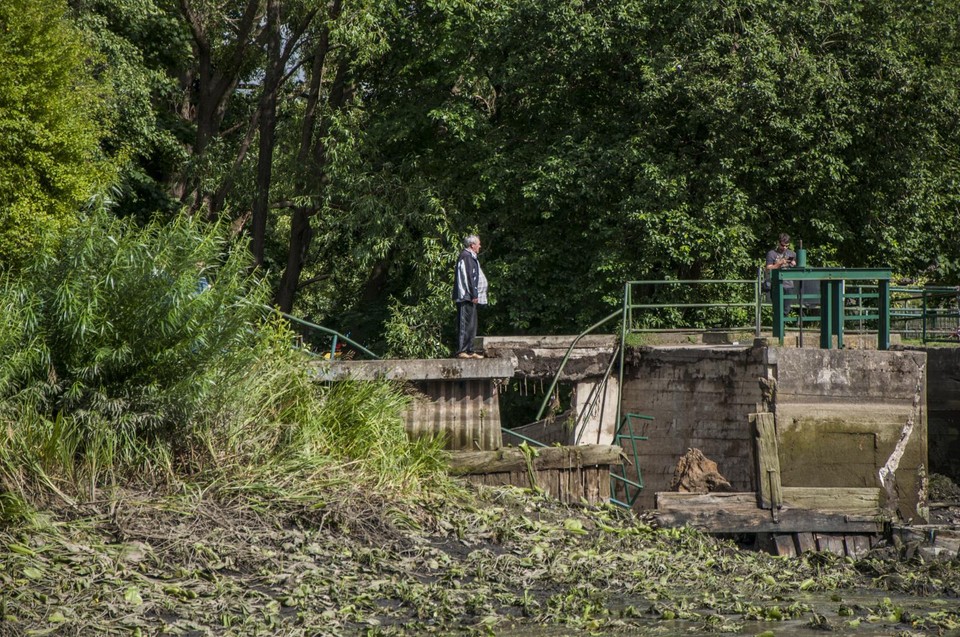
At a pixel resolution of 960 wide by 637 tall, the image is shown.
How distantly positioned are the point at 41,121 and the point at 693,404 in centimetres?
1107

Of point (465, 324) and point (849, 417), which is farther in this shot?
point (849, 417)

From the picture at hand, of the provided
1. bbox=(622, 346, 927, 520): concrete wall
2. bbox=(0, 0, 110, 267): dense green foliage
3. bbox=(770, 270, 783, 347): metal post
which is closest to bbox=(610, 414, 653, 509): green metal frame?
bbox=(622, 346, 927, 520): concrete wall

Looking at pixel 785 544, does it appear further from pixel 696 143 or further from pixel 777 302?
pixel 696 143

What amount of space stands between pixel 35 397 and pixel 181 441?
135 centimetres

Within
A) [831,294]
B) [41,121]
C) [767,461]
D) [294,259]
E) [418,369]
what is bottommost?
[767,461]

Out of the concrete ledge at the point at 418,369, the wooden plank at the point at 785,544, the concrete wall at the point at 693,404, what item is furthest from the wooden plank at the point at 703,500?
the concrete wall at the point at 693,404

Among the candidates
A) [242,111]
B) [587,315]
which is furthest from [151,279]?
[242,111]

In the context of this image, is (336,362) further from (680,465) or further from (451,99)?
(451,99)

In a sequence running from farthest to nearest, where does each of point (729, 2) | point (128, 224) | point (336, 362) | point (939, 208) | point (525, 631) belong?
point (939, 208) < point (729, 2) < point (336, 362) < point (128, 224) < point (525, 631)

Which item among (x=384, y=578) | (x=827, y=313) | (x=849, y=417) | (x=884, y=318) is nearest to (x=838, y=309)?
(x=827, y=313)

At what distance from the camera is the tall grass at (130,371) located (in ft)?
34.9

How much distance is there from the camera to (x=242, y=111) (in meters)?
31.9

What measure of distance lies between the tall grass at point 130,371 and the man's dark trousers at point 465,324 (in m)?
3.49

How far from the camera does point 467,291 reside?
592 inches
